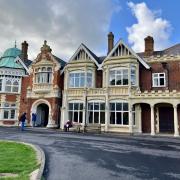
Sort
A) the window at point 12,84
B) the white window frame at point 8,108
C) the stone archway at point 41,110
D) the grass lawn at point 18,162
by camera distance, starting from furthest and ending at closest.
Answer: the window at point 12,84, the white window frame at point 8,108, the stone archway at point 41,110, the grass lawn at point 18,162

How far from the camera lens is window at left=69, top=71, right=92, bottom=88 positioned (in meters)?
27.9

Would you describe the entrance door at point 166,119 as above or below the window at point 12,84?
below

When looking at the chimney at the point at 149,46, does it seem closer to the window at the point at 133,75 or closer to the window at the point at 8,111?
the window at the point at 133,75

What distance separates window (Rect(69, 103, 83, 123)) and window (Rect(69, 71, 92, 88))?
7.82 ft

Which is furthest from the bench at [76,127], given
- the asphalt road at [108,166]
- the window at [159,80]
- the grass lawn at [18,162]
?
the grass lawn at [18,162]

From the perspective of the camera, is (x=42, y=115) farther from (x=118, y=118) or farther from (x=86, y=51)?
(x=118, y=118)

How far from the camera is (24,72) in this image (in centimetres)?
3234

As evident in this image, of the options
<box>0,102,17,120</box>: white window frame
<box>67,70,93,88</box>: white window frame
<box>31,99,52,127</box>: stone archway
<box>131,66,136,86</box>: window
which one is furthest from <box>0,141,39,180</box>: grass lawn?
<box>0,102,17,120</box>: white window frame

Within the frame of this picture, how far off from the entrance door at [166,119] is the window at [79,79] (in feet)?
29.8

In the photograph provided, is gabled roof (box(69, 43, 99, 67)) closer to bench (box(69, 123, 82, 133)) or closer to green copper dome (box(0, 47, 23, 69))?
bench (box(69, 123, 82, 133))

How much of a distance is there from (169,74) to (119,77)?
216 inches

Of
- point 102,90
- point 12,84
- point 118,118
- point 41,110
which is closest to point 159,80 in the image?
point 118,118

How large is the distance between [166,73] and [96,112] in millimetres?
8961

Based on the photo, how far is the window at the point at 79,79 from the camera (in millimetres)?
27903
